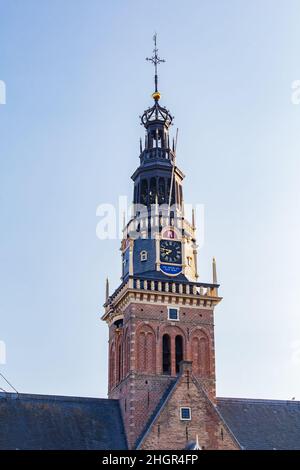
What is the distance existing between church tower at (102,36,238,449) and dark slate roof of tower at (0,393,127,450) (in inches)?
47.9

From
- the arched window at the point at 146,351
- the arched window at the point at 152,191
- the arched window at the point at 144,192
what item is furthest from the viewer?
the arched window at the point at 144,192

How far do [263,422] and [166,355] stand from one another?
27.0ft

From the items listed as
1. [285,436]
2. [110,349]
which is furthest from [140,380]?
[285,436]

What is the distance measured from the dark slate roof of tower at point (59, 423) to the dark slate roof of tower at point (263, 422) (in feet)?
25.5

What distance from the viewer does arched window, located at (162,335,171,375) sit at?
51688mm

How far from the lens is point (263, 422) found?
5250 centimetres

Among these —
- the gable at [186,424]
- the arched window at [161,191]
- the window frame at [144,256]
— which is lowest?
the gable at [186,424]

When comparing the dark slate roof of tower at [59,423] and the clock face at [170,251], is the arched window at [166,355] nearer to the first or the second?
the dark slate roof of tower at [59,423]

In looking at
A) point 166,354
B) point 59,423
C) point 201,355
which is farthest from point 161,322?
point 59,423

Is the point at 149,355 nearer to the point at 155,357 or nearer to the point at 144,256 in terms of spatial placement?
the point at 155,357

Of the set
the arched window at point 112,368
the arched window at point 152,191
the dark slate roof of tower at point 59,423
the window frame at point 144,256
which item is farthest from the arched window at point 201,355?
the arched window at point 152,191

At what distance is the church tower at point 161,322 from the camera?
1891 inches

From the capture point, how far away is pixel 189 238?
186ft
